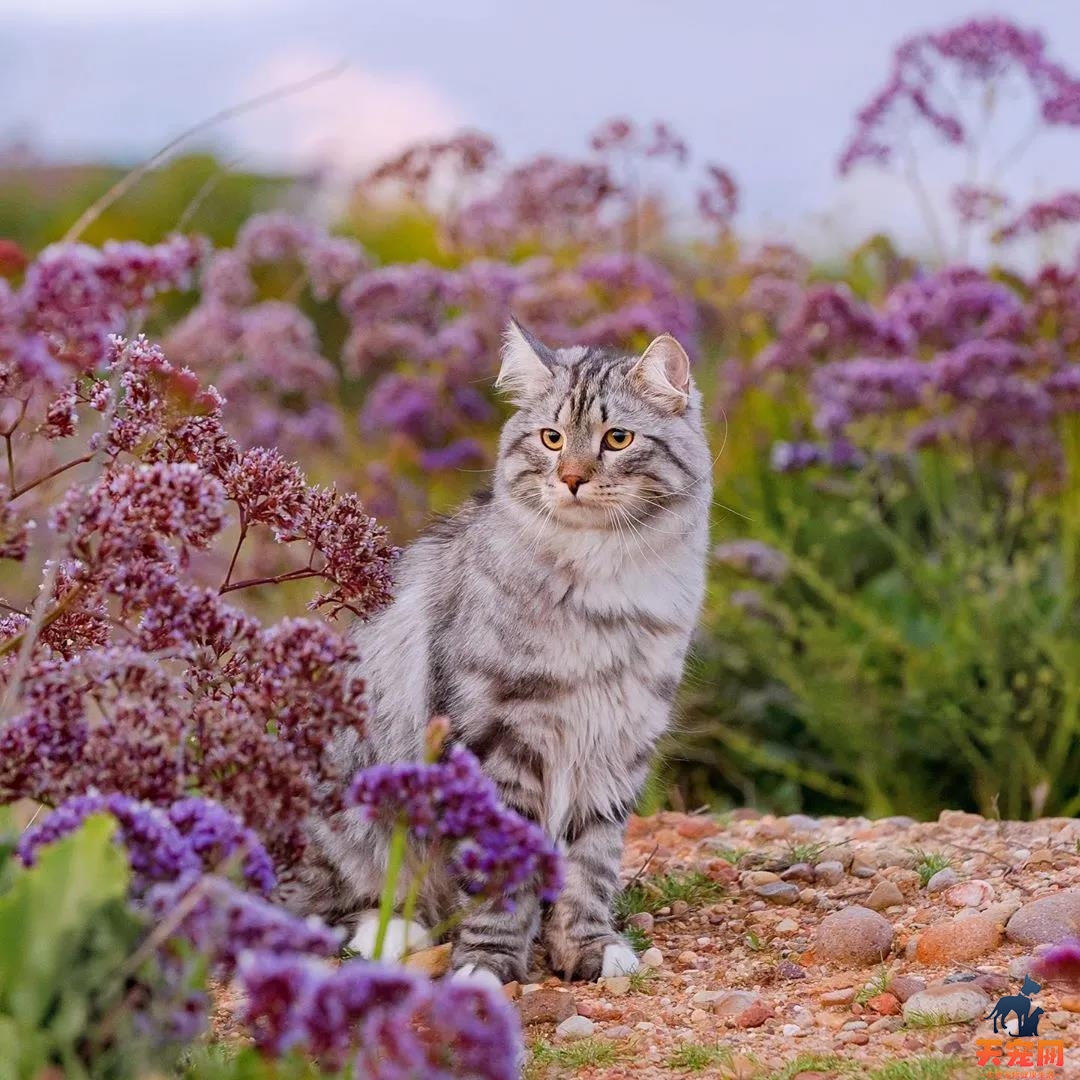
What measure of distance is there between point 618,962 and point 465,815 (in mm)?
1235

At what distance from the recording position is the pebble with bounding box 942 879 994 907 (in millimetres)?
3576

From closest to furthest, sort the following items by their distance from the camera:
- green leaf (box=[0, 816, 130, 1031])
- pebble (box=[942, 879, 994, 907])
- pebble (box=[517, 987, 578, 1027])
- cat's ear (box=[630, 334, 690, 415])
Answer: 1. green leaf (box=[0, 816, 130, 1031])
2. pebble (box=[517, 987, 578, 1027])
3. pebble (box=[942, 879, 994, 907])
4. cat's ear (box=[630, 334, 690, 415])

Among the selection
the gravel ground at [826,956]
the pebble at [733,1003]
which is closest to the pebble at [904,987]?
the gravel ground at [826,956]

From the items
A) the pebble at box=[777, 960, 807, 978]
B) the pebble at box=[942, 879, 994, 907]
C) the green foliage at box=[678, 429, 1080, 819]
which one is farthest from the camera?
the green foliage at box=[678, 429, 1080, 819]

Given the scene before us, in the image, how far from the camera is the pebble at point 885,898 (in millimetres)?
3672

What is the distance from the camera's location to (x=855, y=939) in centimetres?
337

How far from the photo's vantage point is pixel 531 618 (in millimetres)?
3529

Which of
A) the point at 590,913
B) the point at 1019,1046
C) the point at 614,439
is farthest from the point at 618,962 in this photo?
the point at 614,439

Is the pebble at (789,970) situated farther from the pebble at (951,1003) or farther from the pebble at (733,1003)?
the pebble at (951,1003)

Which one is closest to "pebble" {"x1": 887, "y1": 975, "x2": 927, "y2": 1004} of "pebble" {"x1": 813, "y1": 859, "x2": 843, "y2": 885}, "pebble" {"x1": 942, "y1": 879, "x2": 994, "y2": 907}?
"pebble" {"x1": 942, "y1": 879, "x2": 994, "y2": 907}

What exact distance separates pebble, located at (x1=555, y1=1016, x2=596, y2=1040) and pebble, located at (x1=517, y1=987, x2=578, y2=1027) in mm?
60

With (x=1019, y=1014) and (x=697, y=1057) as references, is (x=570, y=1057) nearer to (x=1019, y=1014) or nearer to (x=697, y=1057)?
(x=697, y=1057)

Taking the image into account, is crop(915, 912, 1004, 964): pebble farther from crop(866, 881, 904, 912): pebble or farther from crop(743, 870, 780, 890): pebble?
crop(743, 870, 780, 890): pebble

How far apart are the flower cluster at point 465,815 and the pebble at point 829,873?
1701 mm
